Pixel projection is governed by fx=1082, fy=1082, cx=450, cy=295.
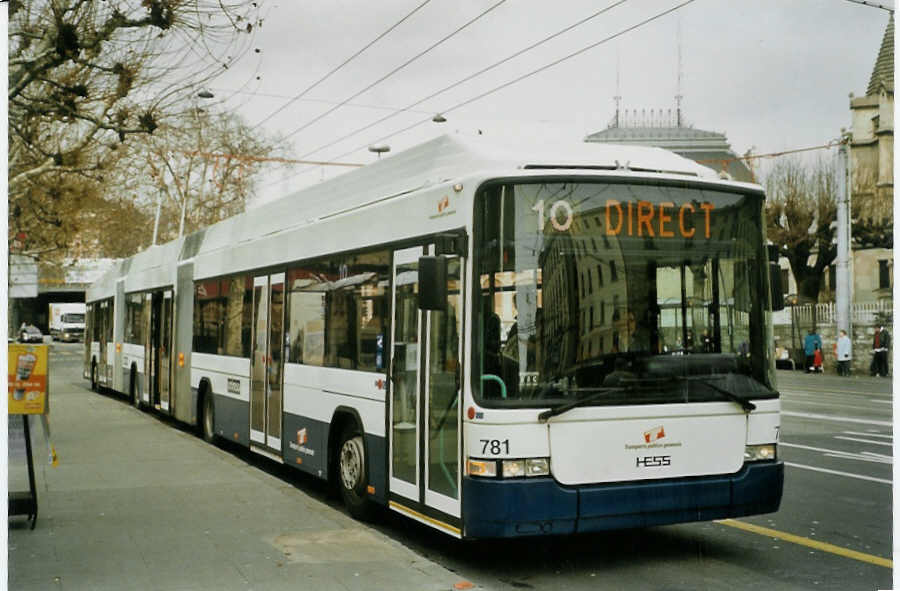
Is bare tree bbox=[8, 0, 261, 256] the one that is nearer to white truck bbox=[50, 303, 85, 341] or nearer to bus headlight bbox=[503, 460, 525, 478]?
bus headlight bbox=[503, 460, 525, 478]

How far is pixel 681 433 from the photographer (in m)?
7.32

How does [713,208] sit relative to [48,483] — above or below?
above

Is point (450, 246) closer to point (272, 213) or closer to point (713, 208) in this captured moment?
point (713, 208)

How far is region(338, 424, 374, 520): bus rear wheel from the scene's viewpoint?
9.05m

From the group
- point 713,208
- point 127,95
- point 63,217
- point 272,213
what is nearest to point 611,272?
point 713,208

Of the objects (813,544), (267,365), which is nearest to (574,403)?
(813,544)

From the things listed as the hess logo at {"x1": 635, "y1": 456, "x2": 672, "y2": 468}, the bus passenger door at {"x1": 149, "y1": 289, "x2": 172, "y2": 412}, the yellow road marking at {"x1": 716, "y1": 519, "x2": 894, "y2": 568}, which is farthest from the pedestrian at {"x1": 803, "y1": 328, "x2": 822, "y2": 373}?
the hess logo at {"x1": 635, "y1": 456, "x2": 672, "y2": 468}

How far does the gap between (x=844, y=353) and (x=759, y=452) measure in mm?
20087

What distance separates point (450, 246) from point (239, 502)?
3803mm

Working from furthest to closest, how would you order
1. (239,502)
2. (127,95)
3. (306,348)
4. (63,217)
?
(63,217) < (127,95) < (306,348) < (239,502)

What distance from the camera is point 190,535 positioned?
327 inches

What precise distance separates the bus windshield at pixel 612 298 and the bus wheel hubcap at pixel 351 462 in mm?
2460

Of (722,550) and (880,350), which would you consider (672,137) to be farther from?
(880,350)

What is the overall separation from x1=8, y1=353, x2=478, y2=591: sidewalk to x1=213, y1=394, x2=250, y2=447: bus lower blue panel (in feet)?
1.11
